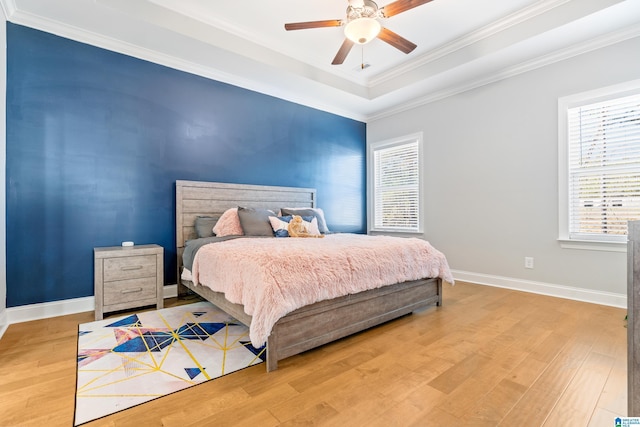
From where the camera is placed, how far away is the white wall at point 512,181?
3.11 m

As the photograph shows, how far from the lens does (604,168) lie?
305 centimetres

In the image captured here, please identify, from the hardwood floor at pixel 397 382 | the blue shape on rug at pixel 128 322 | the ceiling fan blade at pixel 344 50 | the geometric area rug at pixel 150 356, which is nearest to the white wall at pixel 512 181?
the hardwood floor at pixel 397 382

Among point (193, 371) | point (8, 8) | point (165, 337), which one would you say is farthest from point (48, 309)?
point (8, 8)

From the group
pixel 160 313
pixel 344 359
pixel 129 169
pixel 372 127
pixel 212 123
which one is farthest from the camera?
pixel 372 127

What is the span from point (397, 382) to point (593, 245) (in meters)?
2.85

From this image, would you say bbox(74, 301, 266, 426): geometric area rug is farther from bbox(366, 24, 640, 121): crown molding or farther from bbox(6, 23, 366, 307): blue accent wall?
bbox(366, 24, 640, 121): crown molding

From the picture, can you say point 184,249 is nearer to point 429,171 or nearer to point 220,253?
point 220,253

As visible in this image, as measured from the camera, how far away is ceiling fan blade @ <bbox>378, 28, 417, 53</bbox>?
8.70ft

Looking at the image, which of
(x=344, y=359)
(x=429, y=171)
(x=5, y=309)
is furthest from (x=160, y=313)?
(x=429, y=171)

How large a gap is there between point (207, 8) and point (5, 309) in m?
3.25

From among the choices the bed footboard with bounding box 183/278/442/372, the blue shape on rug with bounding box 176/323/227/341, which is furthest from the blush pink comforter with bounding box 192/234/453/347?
the blue shape on rug with bounding box 176/323/227/341

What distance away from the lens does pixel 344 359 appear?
6.42 feet

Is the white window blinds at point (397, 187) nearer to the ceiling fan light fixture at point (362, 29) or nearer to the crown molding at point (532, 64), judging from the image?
the crown molding at point (532, 64)

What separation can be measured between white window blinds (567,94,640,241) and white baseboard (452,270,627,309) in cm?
57
